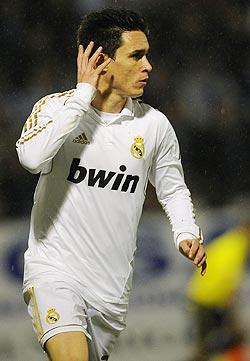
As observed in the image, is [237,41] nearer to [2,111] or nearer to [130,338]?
[2,111]

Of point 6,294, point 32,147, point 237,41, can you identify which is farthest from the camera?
point 237,41

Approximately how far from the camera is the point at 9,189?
13.7ft

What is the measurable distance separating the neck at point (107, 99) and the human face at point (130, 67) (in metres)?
0.01

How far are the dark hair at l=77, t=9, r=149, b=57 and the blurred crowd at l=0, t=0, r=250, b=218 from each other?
105 cm

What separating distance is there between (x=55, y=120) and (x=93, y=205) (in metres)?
0.29

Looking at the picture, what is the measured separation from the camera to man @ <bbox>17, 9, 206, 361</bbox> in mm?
2918

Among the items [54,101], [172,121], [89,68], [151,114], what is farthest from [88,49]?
[172,121]

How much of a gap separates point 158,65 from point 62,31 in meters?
0.41

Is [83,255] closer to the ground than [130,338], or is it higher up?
higher up

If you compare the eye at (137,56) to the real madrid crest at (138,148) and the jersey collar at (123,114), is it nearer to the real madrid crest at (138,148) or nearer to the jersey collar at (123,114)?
the jersey collar at (123,114)

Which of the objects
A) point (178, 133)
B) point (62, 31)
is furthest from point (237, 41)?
point (62, 31)

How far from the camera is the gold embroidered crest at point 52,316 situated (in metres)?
2.88

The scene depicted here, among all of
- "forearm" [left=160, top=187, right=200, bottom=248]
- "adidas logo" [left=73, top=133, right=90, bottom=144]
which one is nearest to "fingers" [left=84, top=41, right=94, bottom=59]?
"adidas logo" [left=73, top=133, right=90, bottom=144]

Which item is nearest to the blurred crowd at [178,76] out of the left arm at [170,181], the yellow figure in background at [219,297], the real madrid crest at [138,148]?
the yellow figure in background at [219,297]
